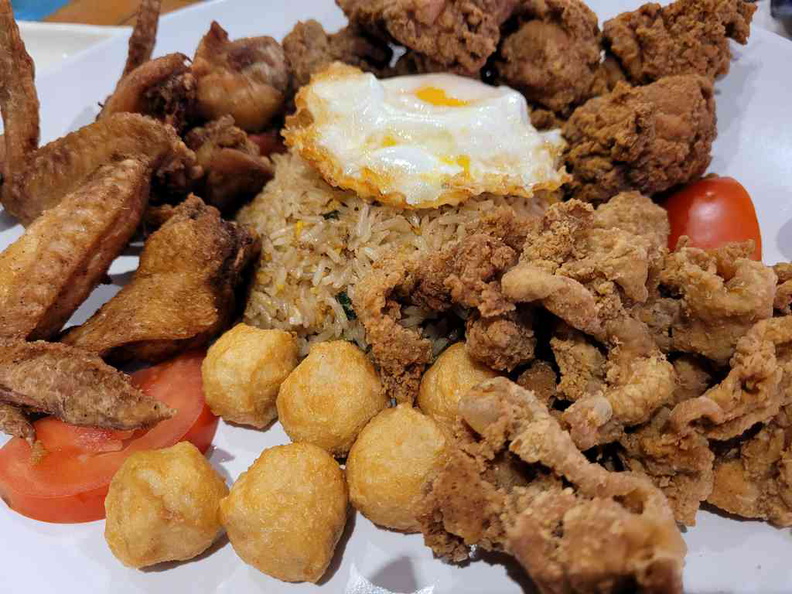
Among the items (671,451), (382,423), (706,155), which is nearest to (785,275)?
(671,451)

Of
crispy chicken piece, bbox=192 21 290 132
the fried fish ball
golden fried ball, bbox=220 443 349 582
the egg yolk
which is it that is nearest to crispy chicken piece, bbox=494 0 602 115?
the egg yolk

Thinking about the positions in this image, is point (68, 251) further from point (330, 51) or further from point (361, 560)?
point (330, 51)

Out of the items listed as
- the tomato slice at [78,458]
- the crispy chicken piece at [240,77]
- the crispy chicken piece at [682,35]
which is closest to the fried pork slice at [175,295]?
the tomato slice at [78,458]

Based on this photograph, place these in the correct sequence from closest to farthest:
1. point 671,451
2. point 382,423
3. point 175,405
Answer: point 671,451 → point 382,423 → point 175,405

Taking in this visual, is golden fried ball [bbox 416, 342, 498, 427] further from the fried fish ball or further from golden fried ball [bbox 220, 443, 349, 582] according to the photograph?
the fried fish ball

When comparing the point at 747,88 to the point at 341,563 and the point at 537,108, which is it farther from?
the point at 341,563

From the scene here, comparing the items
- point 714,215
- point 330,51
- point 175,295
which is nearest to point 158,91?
point 330,51

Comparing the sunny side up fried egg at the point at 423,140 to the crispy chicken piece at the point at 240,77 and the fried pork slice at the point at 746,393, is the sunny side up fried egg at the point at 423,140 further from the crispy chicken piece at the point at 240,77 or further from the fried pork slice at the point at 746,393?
the fried pork slice at the point at 746,393
